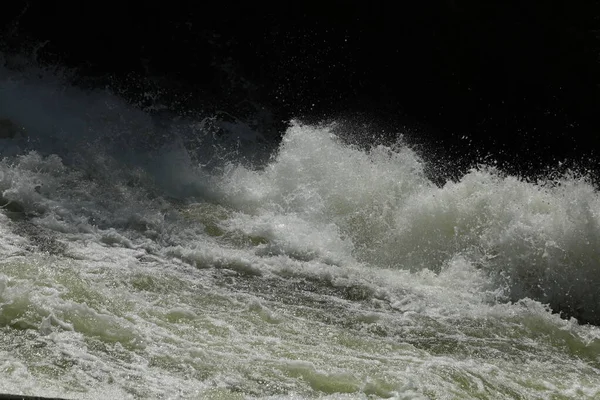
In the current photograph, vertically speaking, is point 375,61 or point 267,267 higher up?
point 375,61

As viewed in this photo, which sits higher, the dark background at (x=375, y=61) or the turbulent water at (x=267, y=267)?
the dark background at (x=375, y=61)

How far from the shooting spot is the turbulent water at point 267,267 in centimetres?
506

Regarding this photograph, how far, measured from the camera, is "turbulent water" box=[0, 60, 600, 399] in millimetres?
5062

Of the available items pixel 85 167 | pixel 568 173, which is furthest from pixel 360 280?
pixel 568 173

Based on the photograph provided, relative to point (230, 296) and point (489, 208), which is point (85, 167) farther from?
point (489, 208)

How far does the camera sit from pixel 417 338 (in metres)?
6.04

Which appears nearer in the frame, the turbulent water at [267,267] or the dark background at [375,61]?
the turbulent water at [267,267]

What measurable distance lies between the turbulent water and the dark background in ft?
2.55

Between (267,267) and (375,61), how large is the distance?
535cm

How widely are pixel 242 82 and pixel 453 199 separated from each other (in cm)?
427

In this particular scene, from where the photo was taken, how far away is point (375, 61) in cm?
1148

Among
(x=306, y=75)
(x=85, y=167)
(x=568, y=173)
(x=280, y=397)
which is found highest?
(x=306, y=75)

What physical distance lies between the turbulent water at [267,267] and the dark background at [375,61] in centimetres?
78

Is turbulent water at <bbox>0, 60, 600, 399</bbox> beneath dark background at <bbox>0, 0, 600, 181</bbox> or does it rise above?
beneath
